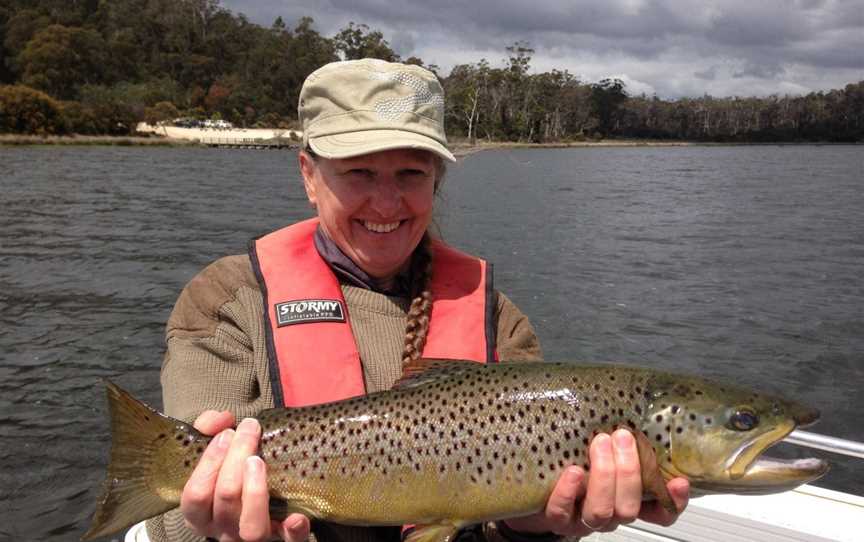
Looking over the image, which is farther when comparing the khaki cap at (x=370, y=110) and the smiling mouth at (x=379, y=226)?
the smiling mouth at (x=379, y=226)

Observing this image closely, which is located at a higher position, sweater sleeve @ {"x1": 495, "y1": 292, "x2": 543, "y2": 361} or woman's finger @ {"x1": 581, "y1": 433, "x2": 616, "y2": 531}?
sweater sleeve @ {"x1": 495, "y1": 292, "x2": 543, "y2": 361}

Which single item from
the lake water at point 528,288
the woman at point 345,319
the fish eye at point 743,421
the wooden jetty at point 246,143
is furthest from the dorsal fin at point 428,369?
the wooden jetty at point 246,143

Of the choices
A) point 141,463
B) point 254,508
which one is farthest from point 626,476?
point 141,463

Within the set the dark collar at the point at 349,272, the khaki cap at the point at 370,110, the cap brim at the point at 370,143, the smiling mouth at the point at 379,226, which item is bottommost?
the dark collar at the point at 349,272

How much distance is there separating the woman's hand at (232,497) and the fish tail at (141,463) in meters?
0.17

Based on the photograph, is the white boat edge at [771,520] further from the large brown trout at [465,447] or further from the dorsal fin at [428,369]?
the dorsal fin at [428,369]

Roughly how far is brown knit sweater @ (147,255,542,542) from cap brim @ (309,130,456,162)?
0.75 metres

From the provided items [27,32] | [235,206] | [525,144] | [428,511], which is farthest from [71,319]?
[27,32]

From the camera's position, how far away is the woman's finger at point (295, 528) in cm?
272

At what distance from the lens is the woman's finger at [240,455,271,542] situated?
2.62 m

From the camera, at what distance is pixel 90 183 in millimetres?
38000

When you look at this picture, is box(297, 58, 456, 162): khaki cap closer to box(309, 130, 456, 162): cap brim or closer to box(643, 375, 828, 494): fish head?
box(309, 130, 456, 162): cap brim

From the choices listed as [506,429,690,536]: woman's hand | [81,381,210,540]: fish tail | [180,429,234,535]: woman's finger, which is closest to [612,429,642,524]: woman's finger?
[506,429,690,536]: woman's hand

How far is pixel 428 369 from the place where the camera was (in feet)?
10.4
